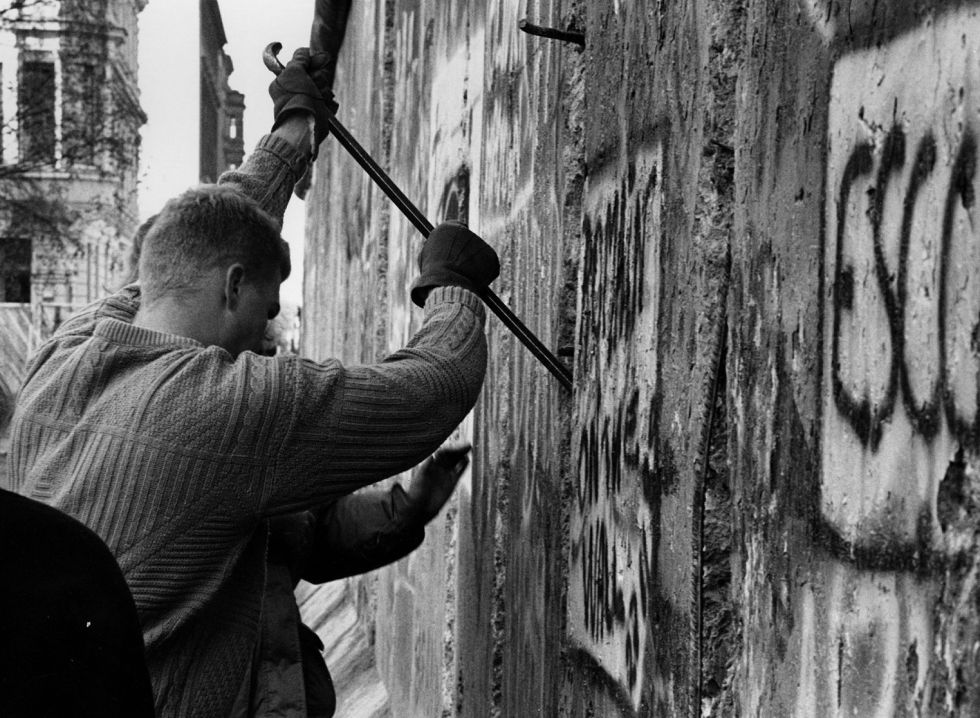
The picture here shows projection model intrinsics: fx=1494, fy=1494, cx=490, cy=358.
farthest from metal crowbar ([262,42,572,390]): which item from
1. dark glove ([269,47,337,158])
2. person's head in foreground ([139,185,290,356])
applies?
person's head in foreground ([139,185,290,356])

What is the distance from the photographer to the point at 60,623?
1593 mm

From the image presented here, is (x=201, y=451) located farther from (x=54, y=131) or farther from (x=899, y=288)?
(x=54, y=131)

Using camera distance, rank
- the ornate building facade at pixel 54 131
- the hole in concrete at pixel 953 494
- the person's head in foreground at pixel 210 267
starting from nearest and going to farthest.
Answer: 1. the hole in concrete at pixel 953 494
2. the person's head in foreground at pixel 210 267
3. the ornate building facade at pixel 54 131

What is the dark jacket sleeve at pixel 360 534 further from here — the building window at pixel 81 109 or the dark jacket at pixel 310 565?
the building window at pixel 81 109

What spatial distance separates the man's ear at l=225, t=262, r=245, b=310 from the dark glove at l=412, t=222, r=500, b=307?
1.12 feet

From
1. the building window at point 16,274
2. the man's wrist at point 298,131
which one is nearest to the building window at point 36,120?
the building window at point 16,274

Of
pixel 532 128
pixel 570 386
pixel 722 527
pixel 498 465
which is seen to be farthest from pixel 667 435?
pixel 498 465

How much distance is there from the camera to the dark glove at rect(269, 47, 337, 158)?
149 inches

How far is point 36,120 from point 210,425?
82.7 feet

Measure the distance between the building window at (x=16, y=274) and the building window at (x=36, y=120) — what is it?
24.9ft

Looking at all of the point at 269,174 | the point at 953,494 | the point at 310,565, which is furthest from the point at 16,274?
the point at 953,494

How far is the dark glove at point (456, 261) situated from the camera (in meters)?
2.95

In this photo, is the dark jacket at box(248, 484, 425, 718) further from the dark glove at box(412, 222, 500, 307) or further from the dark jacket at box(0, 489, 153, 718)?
the dark jacket at box(0, 489, 153, 718)

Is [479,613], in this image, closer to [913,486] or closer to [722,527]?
[722,527]
